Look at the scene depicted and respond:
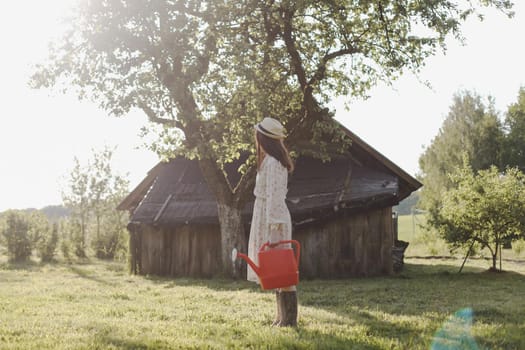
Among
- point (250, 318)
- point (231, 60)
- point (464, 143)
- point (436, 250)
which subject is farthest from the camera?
point (464, 143)

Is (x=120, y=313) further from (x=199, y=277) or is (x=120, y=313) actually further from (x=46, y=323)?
(x=199, y=277)

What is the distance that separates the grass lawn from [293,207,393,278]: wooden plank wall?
392cm

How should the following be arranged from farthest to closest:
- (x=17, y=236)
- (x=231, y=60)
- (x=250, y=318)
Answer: (x=17, y=236)
(x=231, y=60)
(x=250, y=318)

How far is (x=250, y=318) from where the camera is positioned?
7336mm

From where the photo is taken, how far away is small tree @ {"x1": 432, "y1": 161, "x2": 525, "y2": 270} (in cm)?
1503

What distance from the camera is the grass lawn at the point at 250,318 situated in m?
5.70

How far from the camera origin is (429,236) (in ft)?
109

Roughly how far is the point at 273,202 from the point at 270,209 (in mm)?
89

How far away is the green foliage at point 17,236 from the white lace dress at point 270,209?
68.1 feet

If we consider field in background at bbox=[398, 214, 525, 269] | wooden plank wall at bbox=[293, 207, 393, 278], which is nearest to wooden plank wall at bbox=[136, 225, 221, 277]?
wooden plank wall at bbox=[293, 207, 393, 278]

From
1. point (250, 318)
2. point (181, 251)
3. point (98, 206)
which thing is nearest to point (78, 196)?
point (98, 206)

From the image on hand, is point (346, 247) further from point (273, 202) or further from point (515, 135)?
point (515, 135)

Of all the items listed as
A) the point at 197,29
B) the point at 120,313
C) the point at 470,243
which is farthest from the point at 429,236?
the point at 120,313

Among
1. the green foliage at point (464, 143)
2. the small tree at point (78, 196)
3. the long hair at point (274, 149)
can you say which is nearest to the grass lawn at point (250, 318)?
the long hair at point (274, 149)
